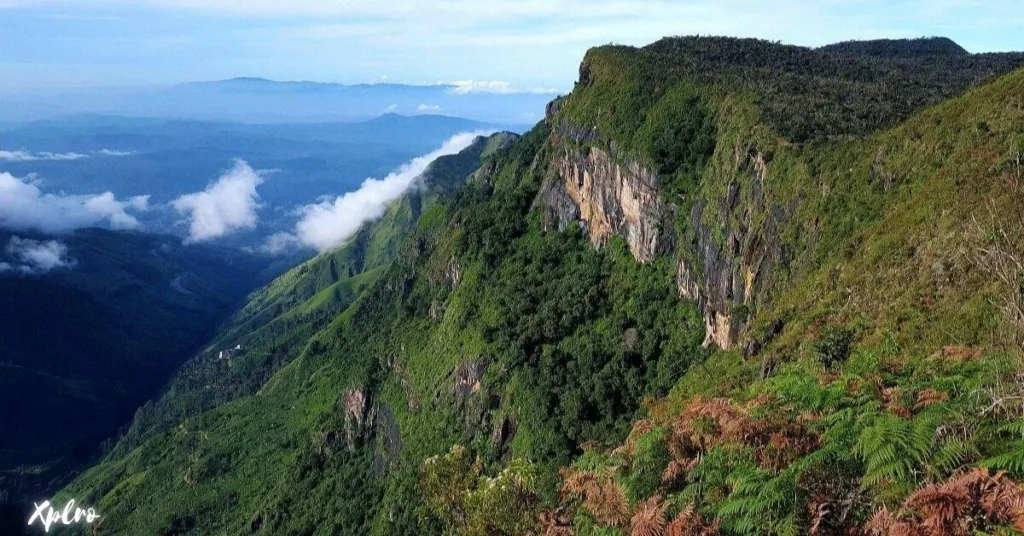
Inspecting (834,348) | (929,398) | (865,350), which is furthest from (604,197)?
(929,398)

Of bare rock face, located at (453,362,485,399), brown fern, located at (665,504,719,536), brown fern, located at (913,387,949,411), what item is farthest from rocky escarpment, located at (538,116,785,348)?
brown fern, located at (665,504,719,536)

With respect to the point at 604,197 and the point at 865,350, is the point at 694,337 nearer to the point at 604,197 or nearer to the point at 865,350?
the point at 604,197

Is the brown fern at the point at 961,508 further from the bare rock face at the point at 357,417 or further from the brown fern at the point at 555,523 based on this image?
the bare rock face at the point at 357,417

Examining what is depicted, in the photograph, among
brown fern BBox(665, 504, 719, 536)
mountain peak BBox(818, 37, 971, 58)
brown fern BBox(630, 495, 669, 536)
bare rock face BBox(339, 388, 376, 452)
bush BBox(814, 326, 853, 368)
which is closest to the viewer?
brown fern BBox(665, 504, 719, 536)

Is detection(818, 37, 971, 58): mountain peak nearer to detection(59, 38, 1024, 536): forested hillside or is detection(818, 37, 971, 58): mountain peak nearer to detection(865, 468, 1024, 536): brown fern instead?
detection(59, 38, 1024, 536): forested hillside

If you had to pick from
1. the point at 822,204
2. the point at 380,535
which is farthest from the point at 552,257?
the point at 822,204

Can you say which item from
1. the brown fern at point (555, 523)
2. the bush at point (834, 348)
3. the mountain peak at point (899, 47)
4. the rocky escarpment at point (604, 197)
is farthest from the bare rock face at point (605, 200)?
the mountain peak at point (899, 47)

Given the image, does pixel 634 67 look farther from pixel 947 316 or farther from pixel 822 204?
pixel 947 316

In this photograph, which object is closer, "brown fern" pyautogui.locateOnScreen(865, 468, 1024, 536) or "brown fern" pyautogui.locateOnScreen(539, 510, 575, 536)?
"brown fern" pyautogui.locateOnScreen(865, 468, 1024, 536)
